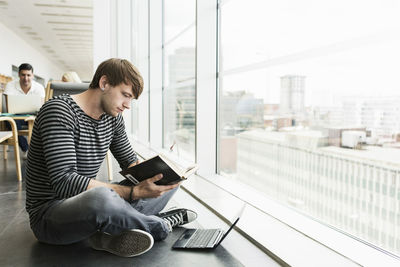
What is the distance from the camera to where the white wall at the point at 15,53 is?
1090 cm

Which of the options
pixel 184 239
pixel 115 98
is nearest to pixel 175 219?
pixel 184 239

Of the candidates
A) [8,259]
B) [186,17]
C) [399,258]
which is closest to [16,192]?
[8,259]

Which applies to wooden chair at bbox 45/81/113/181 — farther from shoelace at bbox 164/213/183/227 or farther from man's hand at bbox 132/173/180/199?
man's hand at bbox 132/173/180/199

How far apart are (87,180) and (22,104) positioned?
2524 millimetres

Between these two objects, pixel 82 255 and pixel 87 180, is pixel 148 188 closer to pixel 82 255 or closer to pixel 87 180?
pixel 87 180

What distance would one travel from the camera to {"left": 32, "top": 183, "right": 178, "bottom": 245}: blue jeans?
4.10 feet

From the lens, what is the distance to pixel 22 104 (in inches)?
133

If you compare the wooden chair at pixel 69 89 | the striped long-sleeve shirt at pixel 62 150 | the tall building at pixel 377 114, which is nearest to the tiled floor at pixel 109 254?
the striped long-sleeve shirt at pixel 62 150

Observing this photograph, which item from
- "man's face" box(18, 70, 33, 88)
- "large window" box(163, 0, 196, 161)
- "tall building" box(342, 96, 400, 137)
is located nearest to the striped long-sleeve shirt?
"tall building" box(342, 96, 400, 137)

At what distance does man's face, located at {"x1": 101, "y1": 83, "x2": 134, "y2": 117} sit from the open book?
10.7 inches

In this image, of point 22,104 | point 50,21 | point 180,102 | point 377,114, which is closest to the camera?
point 377,114

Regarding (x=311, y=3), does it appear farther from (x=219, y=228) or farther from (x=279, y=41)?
(x=219, y=228)

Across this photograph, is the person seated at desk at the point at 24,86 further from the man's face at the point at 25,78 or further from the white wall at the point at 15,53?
the white wall at the point at 15,53

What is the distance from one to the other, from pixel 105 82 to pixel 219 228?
0.88m
